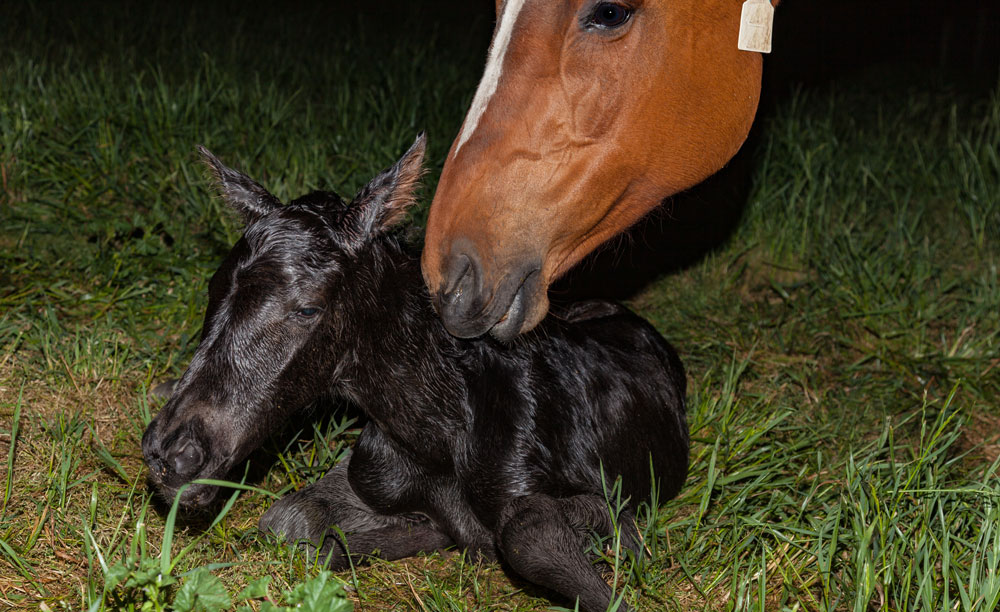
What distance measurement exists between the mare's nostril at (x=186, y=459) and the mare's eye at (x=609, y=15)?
1.61 meters

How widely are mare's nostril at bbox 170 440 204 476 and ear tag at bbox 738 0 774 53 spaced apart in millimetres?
2139

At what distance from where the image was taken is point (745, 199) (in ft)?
17.3

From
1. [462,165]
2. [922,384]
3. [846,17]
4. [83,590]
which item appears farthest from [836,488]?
[846,17]

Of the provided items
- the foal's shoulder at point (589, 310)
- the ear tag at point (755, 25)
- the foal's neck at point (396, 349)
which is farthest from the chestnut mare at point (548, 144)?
the foal's shoulder at point (589, 310)

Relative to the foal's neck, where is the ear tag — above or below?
above

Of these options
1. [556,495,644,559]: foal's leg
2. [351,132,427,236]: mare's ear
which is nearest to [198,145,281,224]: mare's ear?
[351,132,427,236]: mare's ear

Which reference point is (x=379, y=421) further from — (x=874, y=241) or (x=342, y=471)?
(x=874, y=241)

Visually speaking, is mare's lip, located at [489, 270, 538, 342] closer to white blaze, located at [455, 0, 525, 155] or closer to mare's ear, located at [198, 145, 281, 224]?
white blaze, located at [455, 0, 525, 155]

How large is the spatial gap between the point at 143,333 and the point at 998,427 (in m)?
3.55

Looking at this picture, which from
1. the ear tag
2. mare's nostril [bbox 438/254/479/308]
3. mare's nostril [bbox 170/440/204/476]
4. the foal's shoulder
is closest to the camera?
mare's nostril [bbox 170/440/204/476]

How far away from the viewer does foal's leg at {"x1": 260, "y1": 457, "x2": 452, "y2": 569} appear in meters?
2.91

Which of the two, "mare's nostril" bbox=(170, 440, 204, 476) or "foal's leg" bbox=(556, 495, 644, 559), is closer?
"mare's nostril" bbox=(170, 440, 204, 476)

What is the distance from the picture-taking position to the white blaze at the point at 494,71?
2.77m

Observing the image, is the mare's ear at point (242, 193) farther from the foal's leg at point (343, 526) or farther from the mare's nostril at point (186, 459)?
the foal's leg at point (343, 526)
